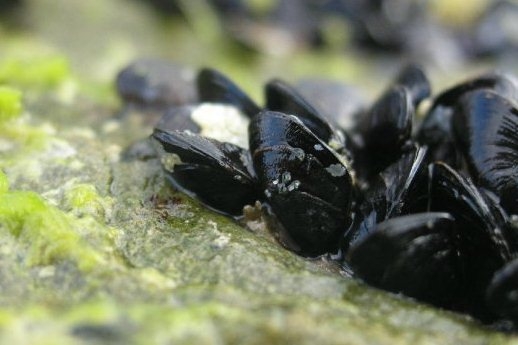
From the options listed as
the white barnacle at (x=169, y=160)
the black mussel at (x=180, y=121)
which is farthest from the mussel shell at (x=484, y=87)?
the white barnacle at (x=169, y=160)

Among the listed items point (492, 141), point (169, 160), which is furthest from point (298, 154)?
point (492, 141)

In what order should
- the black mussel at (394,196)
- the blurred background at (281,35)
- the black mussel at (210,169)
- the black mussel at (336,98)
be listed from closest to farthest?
the black mussel at (394,196)
the black mussel at (210,169)
the black mussel at (336,98)
the blurred background at (281,35)

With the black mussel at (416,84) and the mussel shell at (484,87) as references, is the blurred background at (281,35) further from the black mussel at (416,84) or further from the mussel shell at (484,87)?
the mussel shell at (484,87)

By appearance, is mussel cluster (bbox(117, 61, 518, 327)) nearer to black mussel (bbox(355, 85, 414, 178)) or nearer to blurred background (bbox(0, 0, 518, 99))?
black mussel (bbox(355, 85, 414, 178))

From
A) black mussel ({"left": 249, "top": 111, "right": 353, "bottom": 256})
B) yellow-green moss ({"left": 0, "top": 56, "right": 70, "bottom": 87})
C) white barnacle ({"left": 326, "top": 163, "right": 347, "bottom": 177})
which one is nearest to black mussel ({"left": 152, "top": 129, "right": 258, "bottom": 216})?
black mussel ({"left": 249, "top": 111, "right": 353, "bottom": 256})

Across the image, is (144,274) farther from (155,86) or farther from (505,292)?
(155,86)

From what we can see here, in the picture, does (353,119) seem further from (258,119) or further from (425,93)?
(258,119)
